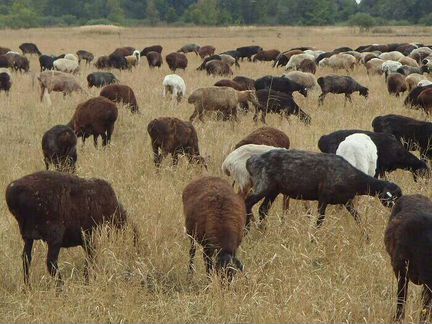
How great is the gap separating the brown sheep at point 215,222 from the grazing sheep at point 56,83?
37.6 ft

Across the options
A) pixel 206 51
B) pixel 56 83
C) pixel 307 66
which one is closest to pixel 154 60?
pixel 307 66

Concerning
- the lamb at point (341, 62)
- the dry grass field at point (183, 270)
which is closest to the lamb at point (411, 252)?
the dry grass field at point (183, 270)

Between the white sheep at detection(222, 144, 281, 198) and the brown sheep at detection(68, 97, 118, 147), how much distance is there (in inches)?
157

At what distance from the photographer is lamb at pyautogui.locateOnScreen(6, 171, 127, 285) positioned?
5348 millimetres

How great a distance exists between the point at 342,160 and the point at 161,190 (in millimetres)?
2297

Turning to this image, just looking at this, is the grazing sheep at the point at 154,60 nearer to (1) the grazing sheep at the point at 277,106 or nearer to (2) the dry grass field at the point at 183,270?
(1) the grazing sheep at the point at 277,106

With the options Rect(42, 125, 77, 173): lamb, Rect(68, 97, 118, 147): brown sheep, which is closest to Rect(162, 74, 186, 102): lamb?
Rect(68, 97, 118, 147): brown sheep

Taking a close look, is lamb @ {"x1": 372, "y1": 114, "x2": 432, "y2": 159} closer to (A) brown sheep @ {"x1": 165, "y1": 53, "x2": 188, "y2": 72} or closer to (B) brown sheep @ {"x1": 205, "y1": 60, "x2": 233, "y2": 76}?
(B) brown sheep @ {"x1": 205, "y1": 60, "x2": 233, "y2": 76}

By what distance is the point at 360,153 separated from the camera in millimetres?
8219

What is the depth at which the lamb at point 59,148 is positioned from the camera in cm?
910

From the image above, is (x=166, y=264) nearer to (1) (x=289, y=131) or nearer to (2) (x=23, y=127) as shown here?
(1) (x=289, y=131)

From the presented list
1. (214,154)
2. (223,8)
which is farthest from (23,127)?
(223,8)

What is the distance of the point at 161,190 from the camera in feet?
26.1

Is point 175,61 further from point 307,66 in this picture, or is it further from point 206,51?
point 206,51
